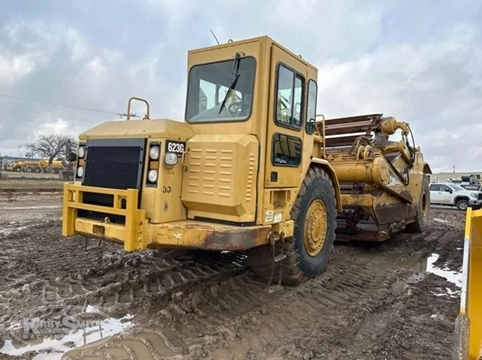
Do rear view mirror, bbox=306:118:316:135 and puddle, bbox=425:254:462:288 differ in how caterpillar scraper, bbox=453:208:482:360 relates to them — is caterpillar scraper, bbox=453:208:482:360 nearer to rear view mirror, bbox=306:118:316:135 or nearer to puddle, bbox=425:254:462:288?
puddle, bbox=425:254:462:288


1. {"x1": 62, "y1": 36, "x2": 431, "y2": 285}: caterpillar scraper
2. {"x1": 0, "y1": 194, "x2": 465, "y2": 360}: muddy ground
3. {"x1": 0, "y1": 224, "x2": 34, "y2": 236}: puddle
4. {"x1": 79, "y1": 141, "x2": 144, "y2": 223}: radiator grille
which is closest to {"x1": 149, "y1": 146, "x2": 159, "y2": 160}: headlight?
{"x1": 62, "y1": 36, "x2": 431, "y2": 285}: caterpillar scraper

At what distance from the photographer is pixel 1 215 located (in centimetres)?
1100

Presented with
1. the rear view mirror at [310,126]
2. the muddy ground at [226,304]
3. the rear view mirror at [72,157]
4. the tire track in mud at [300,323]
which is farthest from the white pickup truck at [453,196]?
the rear view mirror at [72,157]

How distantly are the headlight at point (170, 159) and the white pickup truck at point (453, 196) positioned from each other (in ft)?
68.0

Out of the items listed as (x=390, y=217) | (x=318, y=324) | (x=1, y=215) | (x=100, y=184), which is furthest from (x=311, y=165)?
(x=1, y=215)

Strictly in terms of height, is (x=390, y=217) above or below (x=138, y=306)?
above

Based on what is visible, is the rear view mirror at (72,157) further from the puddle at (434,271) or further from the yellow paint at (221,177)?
the puddle at (434,271)

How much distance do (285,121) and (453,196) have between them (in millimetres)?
20752

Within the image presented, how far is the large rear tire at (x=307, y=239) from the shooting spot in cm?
475

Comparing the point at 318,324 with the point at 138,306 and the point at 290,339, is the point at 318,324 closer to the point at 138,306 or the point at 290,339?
the point at 290,339

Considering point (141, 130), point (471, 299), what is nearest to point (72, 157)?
point (141, 130)

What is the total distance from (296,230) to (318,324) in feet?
4.04

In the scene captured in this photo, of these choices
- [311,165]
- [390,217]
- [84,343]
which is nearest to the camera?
[84,343]

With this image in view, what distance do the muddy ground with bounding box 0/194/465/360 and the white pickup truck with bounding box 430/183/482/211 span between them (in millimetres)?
16346
